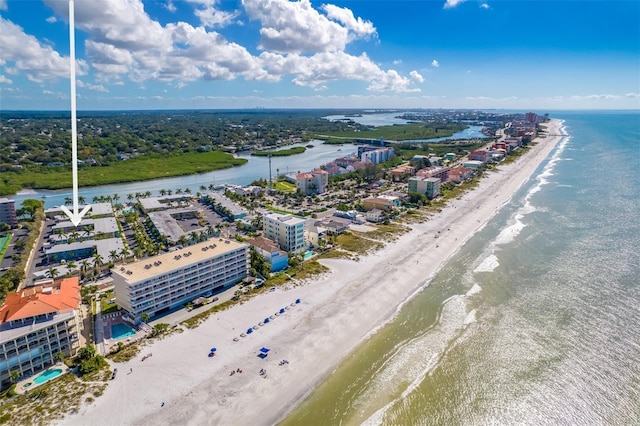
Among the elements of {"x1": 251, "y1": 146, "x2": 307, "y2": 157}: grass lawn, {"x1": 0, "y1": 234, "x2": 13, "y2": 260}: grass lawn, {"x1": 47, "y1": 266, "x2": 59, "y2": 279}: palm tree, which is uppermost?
{"x1": 251, "y1": 146, "x2": 307, "y2": 157}: grass lawn

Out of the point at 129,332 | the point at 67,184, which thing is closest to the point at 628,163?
the point at 129,332

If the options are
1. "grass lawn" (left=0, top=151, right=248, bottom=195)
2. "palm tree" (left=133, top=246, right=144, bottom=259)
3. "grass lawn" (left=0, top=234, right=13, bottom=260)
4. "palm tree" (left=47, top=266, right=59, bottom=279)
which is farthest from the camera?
"grass lawn" (left=0, top=151, right=248, bottom=195)

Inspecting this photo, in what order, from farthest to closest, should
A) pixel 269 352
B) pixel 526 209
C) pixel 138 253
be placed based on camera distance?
pixel 526 209 → pixel 138 253 → pixel 269 352

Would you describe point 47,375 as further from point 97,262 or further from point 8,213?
point 8,213

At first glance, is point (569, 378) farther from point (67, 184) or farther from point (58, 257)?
point (67, 184)

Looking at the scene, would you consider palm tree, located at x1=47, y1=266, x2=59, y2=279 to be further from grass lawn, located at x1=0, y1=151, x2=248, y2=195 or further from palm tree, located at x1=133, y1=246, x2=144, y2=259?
grass lawn, located at x1=0, y1=151, x2=248, y2=195

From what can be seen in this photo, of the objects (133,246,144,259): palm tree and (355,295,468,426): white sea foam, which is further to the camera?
(133,246,144,259): palm tree

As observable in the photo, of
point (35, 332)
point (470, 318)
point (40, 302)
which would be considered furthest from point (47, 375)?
point (470, 318)

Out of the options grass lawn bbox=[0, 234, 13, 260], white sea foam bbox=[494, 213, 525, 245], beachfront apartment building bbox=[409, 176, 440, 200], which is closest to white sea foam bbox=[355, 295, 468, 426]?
white sea foam bbox=[494, 213, 525, 245]
